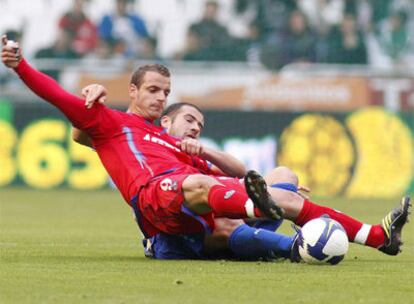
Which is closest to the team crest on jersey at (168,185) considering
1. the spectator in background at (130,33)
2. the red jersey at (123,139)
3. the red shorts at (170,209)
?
the red shorts at (170,209)

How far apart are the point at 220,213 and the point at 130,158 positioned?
3.35 feet

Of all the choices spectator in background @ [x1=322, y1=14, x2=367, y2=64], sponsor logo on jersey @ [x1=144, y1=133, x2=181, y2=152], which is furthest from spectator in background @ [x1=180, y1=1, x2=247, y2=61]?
sponsor logo on jersey @ [x1=144, y1=133, x2=181, y2=152]

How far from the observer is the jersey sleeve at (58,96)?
7930 mm

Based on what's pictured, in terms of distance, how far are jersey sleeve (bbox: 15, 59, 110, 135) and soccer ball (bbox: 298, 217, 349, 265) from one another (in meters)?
1.74

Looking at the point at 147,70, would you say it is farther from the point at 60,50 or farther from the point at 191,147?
the point at 60,50

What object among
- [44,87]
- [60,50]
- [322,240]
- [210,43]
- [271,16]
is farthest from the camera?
[271,16]

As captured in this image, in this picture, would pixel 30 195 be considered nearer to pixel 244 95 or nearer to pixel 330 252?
pixel 244 95

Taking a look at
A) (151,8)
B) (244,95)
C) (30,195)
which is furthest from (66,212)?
(151,8)

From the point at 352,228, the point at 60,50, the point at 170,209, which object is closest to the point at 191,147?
the point at 170,209

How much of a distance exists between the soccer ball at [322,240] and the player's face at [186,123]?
1505 millimetres

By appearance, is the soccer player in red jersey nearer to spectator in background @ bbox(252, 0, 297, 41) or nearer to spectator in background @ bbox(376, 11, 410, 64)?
spectator in background @ bbox(252, 0, 297, 41)

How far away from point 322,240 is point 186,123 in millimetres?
1765

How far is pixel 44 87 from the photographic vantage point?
7.96 metres

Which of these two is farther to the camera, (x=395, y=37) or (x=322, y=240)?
(x=395, y=37)
